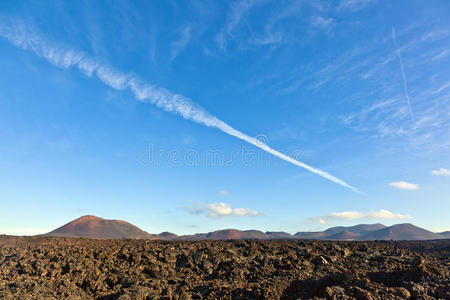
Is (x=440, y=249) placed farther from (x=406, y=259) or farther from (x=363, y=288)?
(x=363, y=288)

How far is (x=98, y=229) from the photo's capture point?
8331 centimetres

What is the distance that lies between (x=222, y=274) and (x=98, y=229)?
261ft

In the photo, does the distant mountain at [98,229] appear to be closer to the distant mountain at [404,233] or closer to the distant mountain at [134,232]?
the distant mountain at [134,232]

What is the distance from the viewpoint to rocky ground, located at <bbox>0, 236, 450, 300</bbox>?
9867 mm

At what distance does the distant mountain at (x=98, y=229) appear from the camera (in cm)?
7934

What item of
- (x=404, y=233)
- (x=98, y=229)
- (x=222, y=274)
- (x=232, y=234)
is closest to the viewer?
(x=222, y=274)

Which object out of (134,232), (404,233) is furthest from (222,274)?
(404,233)

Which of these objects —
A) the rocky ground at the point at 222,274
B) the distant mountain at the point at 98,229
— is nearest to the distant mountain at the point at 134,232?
the distant mountain at the point at 98,229

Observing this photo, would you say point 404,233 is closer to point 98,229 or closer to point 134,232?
point 134,232

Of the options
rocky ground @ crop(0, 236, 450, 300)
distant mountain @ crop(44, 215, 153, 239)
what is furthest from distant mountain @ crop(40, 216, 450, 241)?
rocky ground @ crop(0, 236, 450, 300)

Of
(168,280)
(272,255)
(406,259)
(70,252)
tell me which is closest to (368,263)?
(406,259)

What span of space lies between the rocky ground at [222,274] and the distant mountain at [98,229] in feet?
214

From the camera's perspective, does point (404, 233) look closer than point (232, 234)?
Yes

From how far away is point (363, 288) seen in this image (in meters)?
9.07
